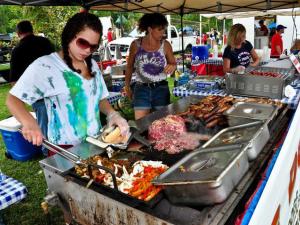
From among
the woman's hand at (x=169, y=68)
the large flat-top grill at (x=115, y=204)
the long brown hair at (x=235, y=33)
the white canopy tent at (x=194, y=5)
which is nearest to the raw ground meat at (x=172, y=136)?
the large flat-top grill at (x=115, y=204)

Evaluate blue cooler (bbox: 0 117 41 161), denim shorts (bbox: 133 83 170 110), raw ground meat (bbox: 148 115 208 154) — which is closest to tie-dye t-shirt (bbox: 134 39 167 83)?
denim shorts (bbox: 133 83 170 110)

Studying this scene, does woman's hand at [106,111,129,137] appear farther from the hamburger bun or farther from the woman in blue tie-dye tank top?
the woman in blue tie-dye tank top

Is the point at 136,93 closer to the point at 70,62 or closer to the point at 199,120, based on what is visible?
the point at 199,120

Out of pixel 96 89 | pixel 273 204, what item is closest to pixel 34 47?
pixel 96 89

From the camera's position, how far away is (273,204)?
1251 millimetres

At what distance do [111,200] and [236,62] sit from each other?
4439mm

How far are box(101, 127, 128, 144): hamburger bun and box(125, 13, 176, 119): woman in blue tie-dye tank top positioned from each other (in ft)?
5.75

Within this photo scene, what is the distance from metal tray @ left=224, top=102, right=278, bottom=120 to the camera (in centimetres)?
248

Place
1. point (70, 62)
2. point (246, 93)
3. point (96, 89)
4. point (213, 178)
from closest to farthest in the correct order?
point (213, 178), point (70, 62), point (96, 89), point (246, 93)

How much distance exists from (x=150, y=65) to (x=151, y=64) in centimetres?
2

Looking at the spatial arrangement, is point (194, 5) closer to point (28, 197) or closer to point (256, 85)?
point (256, 85)

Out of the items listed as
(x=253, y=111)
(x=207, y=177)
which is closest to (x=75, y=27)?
(x=207, y=177)

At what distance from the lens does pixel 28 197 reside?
3844 mm

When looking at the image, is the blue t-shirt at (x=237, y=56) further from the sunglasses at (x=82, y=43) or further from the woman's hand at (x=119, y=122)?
the sunglasses at (x=82, y=43)
